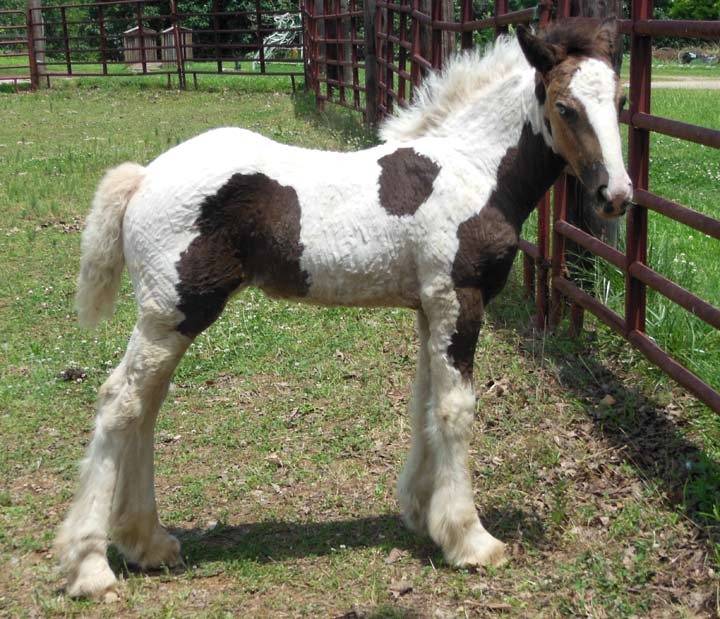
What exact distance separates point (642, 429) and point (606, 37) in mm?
2085

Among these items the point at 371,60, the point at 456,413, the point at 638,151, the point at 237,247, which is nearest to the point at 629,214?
the point at 638,151

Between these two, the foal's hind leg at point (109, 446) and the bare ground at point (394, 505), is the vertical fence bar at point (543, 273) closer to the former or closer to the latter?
the bare ground at point (394, 505)

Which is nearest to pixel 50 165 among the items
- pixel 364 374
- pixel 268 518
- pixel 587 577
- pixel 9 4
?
pixel 364 374

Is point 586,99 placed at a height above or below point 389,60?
above

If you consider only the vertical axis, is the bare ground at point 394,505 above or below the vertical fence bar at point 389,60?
below

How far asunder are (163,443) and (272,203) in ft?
6.74

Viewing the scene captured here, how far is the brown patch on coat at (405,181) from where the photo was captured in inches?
156

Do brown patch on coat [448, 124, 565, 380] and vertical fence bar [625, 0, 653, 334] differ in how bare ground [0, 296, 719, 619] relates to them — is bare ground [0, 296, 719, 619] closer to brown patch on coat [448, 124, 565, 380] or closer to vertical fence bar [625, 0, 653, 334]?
vertical fence bar [625, 0, 653, 334]

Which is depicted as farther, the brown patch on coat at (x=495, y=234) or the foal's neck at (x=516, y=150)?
the foal's neck at (x=516, y=150)

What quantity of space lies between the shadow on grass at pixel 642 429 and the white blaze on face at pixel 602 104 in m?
1.54

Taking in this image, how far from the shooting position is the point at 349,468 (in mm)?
4988

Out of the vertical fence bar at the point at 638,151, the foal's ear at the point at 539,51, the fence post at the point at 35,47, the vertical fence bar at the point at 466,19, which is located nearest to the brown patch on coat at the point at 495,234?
the foal's ear at the point at 539,51

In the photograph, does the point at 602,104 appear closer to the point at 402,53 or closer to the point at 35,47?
the point at 402,53

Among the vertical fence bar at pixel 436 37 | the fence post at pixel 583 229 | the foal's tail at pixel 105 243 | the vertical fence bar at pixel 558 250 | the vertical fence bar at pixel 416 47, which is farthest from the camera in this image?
the vertical fence bar at pixel 416 47
